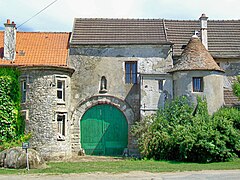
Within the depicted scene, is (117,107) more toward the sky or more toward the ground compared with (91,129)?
more toward the sky

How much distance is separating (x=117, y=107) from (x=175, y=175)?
10.5 metres

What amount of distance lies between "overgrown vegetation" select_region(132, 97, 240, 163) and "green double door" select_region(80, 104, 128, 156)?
4.76 feet

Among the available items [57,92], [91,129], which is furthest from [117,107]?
[57,92]

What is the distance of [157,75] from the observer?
23203 mm

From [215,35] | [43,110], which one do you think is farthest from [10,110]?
[215,35]

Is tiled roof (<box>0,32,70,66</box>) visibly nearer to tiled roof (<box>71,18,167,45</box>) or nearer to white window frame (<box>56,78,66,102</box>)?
tiled roof (<box>71,18,167,45</box>)

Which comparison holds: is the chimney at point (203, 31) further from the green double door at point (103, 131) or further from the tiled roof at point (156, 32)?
the green double door at point (103, 131)

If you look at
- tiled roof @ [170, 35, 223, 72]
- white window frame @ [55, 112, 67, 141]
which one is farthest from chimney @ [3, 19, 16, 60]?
tiled roof @ [170, 35, 223, 72]

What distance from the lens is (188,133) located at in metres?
19.1

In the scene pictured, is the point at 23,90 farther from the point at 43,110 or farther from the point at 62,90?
the point at 62,90

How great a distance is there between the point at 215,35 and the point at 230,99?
624 cm

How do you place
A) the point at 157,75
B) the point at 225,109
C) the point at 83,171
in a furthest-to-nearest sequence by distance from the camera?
the point at 157,75, the point at 225,109, the point at 83,171

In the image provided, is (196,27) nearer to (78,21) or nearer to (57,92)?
(78,21)

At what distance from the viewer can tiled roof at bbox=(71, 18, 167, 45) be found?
81.4 ft
